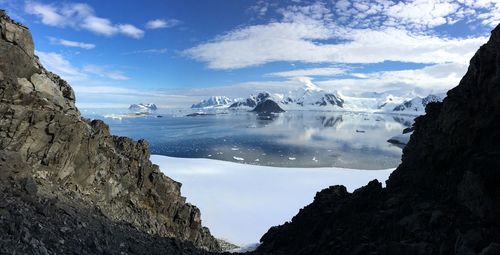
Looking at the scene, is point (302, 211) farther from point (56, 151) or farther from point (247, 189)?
point (247, 189)

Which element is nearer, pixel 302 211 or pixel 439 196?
pixel 439 196

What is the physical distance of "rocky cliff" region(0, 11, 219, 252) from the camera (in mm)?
16844

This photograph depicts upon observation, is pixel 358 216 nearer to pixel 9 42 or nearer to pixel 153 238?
pixel 153 238

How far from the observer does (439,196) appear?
13070 millimetres

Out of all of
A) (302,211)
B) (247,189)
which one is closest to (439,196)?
(302,211)

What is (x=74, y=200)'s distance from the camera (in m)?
17.0

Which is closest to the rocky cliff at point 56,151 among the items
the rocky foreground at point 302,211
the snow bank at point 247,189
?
the rocky foreground at point 302,211

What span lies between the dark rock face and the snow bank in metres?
15.4

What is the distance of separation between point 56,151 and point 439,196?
52.0 feet

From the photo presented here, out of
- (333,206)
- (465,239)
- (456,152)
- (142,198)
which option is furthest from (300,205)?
(465,239)

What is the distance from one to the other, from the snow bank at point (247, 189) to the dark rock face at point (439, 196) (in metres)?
15.4

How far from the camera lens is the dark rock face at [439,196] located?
10.6 m

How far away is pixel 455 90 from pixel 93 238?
13774 mm

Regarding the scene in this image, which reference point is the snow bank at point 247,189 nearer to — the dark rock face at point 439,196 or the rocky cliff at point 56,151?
the rocky cliff at point 56,151
